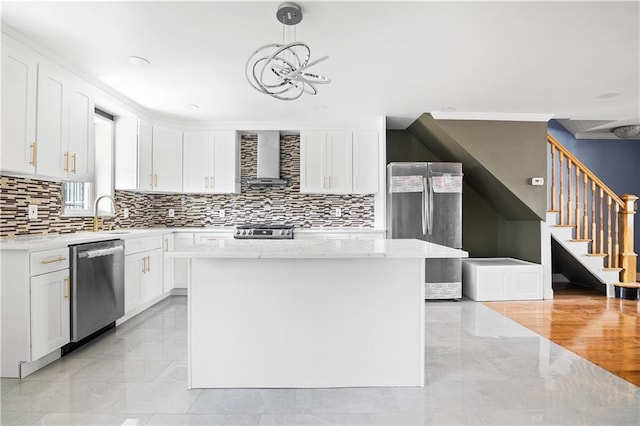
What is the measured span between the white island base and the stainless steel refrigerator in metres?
2.42

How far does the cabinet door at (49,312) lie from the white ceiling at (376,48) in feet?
6.10

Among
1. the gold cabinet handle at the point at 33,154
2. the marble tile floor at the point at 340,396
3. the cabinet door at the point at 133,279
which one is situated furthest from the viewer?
the cabinet door at the point at 133,279

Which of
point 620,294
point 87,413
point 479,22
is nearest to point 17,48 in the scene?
point 87,413

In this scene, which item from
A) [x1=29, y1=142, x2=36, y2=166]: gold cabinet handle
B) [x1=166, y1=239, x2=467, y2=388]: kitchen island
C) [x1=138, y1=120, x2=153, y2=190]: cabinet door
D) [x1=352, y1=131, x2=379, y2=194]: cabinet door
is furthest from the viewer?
[x1=352, y1=131, x2=379, y2=194]: cabinet door

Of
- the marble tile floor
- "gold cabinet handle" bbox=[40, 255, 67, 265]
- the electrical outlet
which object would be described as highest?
the electrical outlet

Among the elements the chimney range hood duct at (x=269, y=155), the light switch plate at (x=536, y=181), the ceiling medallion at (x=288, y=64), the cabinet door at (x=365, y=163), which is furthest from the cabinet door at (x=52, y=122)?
the light switch plate at (x=536, y=181)

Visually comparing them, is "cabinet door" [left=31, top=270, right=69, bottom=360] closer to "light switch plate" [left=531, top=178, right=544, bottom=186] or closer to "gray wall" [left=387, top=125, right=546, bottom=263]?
"gray wall" [left=387, top=125, right=546, bottom=263]

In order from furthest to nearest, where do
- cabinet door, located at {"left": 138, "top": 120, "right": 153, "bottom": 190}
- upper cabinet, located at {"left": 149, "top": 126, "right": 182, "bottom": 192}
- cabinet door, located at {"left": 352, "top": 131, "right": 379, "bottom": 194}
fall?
1. cabinet door, located at {"left": 352, "top": 131, "right": 379, "bottom": 194}
2. upper cabinet, located at {"left": 149, "top": 126, "right": 182, "bottom": 192}
3. cabinet door, located at {"left": 138, "top": 120, "right": 153, "bottom": 190}

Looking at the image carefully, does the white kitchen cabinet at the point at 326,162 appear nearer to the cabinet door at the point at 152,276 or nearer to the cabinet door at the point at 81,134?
the cabinet door at the point at 152,276

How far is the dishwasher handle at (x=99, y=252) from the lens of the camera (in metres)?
2.92

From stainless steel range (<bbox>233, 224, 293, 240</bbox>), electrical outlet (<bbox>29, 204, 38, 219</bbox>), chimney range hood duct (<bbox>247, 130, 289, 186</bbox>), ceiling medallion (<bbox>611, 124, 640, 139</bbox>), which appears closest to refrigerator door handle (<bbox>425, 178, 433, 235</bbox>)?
stainless steel range (<bbox>233, 224, 293, 240</bbox>)

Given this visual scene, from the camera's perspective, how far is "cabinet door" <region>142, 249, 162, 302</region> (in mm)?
4098

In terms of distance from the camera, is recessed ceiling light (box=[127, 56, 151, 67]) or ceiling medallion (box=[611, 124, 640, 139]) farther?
ceiling medallion (box=[611, 124, 640, 139])

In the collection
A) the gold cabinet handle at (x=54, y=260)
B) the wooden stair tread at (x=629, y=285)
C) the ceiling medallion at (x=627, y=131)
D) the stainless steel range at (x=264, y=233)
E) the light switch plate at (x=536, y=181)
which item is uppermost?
the ceiling medallion at (x=627, y=131)
